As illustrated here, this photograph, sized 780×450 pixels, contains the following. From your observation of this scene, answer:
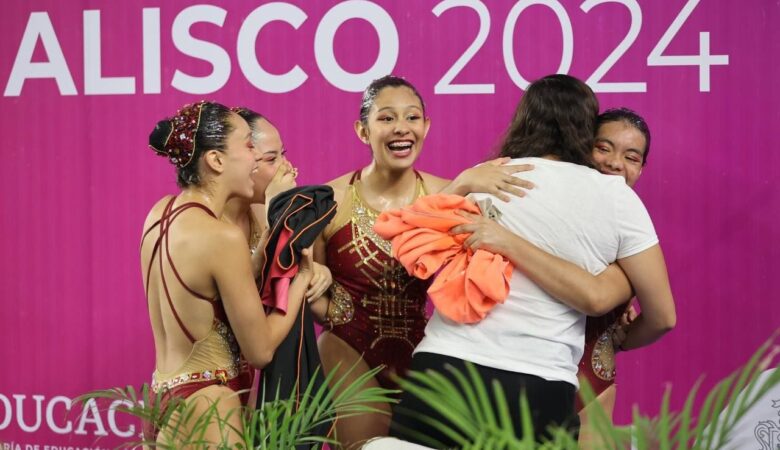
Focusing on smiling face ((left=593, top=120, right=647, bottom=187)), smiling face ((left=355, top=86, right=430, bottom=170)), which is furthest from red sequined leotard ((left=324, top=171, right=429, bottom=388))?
smiling face ((left=593, top=120, right=647, bottom=187))

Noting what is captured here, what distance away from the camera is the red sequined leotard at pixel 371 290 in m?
2.73

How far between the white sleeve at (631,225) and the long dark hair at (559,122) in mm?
146

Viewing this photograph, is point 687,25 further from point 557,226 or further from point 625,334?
point 557,226

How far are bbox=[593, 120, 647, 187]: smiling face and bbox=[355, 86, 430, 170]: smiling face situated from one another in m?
0.54

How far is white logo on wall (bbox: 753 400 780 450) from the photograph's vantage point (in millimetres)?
3195

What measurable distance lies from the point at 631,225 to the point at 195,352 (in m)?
1.06

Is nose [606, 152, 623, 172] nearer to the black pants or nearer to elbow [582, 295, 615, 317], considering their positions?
elbow [582, 295, 615, 317]

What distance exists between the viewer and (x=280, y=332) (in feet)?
7.70

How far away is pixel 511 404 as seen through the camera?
6.78ft

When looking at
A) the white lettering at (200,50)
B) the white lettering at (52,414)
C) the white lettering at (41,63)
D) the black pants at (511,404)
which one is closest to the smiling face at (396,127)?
the black pants at (511,404)

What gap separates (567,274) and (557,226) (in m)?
0.11

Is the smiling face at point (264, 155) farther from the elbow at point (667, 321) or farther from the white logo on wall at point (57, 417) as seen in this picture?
the white logo on wall at point (57, 417)

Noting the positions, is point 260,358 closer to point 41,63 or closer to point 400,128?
point 400,128

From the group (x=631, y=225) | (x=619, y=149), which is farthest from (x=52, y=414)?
(x=631, y=225)
